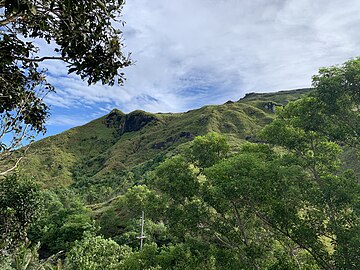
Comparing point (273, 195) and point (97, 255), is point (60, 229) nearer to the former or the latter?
point (97, 255)

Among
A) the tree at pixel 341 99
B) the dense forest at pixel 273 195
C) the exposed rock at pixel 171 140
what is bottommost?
the dense forest at pixel 273 195

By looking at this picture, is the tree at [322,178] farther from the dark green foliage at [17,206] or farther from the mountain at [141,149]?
the mountain at [141,149]

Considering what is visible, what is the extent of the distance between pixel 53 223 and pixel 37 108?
49.8 m

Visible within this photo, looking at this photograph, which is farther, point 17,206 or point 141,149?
point 141,149

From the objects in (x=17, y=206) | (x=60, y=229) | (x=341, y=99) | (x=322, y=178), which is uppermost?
(x=341, y=99)

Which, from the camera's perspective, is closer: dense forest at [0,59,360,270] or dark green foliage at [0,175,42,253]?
dense forest at [0,59,360,270]

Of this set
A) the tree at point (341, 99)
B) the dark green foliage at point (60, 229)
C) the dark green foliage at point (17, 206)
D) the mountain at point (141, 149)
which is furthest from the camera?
the mountain at point (141, 149)

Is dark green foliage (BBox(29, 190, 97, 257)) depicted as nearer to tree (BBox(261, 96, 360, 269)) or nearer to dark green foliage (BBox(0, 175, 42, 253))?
dark green foliage (BBox(0, 175, 42, 253))

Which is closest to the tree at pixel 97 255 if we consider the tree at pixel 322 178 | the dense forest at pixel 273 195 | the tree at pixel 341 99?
Result: the dense forest at pixel 273 195

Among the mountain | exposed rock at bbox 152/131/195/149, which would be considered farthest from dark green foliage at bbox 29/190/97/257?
exposed rock at bbox 152/131/195/149

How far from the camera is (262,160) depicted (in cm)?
1369

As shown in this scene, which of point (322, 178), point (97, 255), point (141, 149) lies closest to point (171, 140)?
point (141, 149)

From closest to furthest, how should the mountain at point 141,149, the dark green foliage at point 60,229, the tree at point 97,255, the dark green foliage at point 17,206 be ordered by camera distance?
1. the dark green foliage at point 17,206
2. the tree at point 97,255
3. the dark green foliage at point 60,229
4. the mountain at point 141,149

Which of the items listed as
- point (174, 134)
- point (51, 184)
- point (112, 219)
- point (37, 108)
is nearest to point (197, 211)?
point (37, 108)
